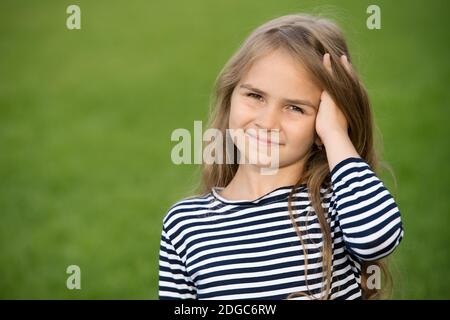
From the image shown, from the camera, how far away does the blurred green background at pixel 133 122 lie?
343cm

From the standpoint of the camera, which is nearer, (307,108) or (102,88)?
(307,108)

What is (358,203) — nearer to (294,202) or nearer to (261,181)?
(294,202)

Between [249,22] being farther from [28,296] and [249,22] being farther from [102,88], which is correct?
[28,296]

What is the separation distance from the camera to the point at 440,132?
4520 mm

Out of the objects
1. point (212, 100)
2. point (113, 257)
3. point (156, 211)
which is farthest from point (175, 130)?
point (212, 100)

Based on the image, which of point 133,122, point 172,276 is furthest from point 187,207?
point 133,122

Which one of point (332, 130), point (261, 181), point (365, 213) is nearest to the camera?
point (365, 213)

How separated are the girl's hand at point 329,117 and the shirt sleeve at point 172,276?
0.47m

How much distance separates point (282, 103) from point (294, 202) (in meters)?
0.25

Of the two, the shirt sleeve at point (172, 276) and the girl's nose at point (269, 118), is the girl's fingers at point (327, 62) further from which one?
the shirt sleeve at point (172, 276)

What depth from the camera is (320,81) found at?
184 cm

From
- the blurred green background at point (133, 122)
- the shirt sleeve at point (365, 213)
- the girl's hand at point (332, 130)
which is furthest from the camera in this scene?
the blurred green background at point (133, 122)

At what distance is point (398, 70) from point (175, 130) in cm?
177

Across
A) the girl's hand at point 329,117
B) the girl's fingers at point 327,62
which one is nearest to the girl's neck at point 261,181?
the girl's hand at point 329,117
